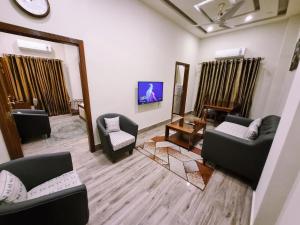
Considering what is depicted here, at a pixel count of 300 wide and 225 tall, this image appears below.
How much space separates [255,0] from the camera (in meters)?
2.57

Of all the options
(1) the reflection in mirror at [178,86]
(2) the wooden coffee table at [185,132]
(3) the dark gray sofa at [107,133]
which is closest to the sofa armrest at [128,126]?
(3) the dark gray sofa at [107,133]

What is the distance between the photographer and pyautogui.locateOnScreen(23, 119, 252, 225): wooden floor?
57.4 inches

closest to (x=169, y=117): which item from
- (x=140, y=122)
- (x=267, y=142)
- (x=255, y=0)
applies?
(x=140, y=122)

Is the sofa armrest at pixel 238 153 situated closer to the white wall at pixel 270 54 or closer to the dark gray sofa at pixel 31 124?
the white wall at pixel 270 54

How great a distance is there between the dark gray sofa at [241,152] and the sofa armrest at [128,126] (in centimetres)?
129

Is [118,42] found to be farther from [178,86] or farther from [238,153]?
[178,86]

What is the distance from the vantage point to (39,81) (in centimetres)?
444

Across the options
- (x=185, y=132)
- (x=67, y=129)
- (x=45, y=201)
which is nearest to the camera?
(x=45, y=201)

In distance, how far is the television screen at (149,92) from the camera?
3.18m

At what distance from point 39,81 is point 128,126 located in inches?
161

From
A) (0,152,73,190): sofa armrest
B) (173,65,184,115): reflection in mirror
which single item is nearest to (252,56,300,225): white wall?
(0,152,73,190): sofa armrest

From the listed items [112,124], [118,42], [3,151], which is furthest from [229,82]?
→ [3,151]

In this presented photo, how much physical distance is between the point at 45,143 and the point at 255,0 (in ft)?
17.5

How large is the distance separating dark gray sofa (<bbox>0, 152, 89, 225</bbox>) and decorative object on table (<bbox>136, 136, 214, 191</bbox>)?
4.79ft
